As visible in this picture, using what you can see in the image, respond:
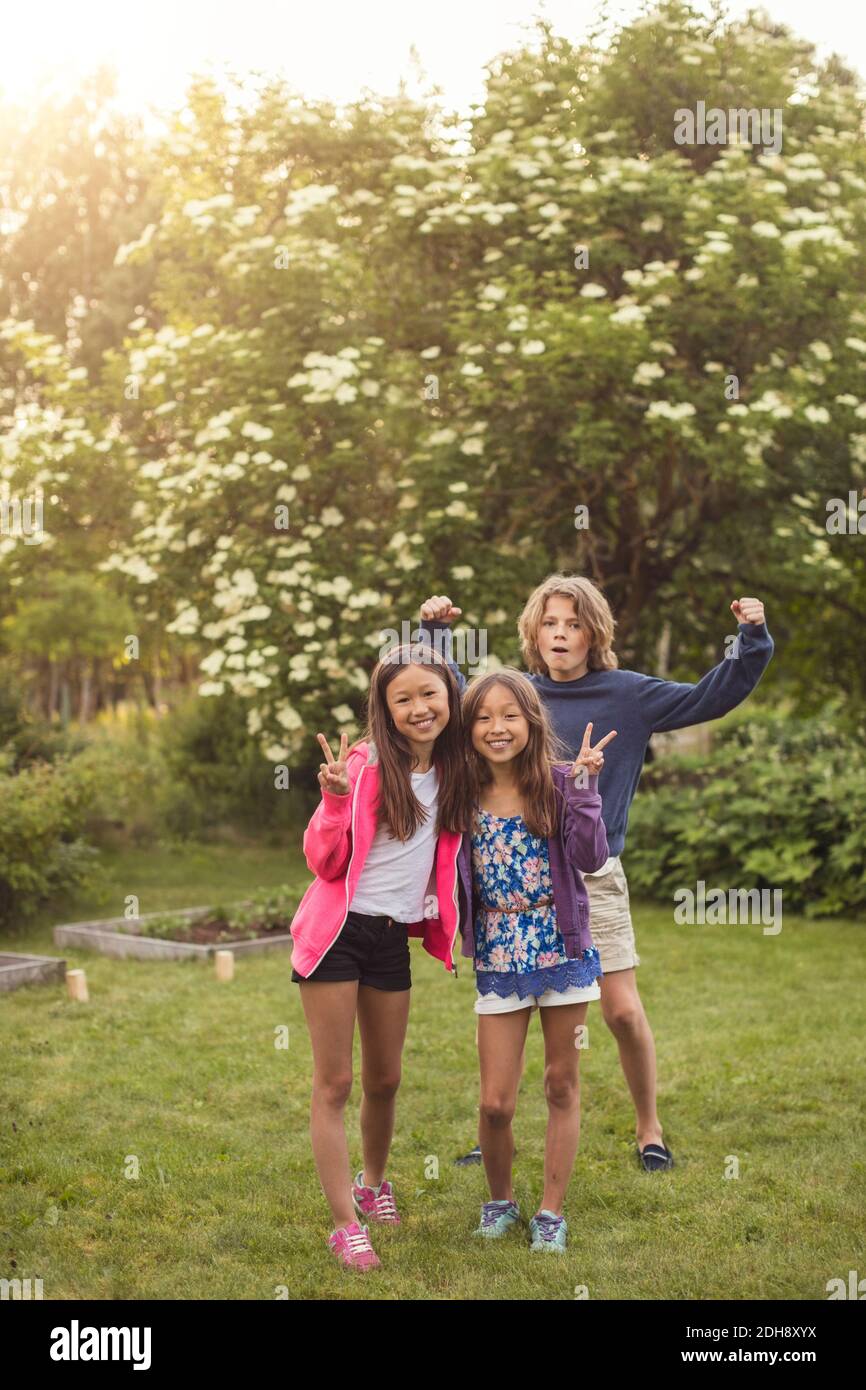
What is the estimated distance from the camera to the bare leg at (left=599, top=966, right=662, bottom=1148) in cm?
435

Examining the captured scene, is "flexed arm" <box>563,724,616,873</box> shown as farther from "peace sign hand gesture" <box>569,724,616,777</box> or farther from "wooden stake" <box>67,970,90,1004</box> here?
"wooden stake" <box>67,970,90,1004</box>

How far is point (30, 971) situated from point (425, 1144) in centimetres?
308

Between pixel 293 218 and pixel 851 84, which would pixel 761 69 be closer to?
pixel 851 84

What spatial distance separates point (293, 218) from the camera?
10.2m

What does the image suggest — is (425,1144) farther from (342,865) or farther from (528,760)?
(528,760)

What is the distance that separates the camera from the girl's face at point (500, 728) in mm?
3725

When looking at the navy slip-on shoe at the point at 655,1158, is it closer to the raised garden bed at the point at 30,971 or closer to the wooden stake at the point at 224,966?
the wooden stake at the point at 224,966

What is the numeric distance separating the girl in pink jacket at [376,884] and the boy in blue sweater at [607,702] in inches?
18.3

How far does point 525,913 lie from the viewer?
373 centimetres

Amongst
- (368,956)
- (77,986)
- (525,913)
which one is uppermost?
(525,913)

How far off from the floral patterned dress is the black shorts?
0.21 metres

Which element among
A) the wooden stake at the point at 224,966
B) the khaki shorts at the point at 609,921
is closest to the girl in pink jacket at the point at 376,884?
the khaki shorts at the point at 609,921

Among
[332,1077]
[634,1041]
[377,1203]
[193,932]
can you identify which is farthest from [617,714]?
[193,932]
